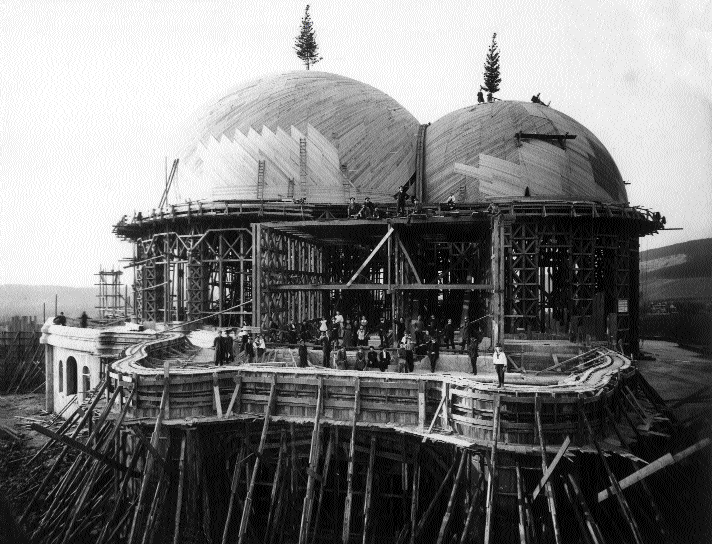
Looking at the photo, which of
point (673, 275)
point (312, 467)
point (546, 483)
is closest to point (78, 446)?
point (312, 467)

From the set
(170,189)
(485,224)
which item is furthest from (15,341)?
(485,224)

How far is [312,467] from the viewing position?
51.1 feet

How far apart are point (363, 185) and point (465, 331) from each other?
15.9 m

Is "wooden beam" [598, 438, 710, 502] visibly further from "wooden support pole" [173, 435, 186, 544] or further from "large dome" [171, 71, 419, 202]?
"large dome" [171, 71, 419, 202]

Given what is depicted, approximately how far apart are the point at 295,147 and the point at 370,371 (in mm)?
21990

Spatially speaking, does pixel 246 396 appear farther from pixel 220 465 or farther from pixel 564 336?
pixel 564 336

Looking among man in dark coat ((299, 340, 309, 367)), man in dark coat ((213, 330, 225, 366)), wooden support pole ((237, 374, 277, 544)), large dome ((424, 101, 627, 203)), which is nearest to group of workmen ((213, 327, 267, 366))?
man in dark coat ((213, 330, 225, 366))

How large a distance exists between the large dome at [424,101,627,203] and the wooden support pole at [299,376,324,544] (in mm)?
22609

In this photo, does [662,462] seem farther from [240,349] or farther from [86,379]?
[86,379]

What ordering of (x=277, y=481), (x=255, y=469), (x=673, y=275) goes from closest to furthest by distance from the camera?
(x=255, y=469) < (x=277, y=481) < (x=673, y=275)

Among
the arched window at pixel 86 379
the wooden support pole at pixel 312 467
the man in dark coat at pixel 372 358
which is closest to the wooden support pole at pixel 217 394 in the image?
the wooden support pole at pixel 312 467

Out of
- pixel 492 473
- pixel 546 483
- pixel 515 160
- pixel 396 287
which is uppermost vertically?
pixel 515 160

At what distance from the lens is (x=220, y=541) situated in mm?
16984

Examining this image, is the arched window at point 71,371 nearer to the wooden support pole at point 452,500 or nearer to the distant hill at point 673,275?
the wooden support pole at point 452,500
